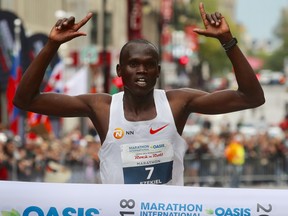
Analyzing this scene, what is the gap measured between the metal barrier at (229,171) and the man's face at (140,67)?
24.5 m

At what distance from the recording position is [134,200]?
583cm

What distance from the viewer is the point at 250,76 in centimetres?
612

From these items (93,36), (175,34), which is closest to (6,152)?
A: (93,36)

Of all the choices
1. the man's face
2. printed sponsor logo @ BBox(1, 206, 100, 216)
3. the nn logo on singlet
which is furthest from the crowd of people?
printed sponsor logo @ BBox(1, 206, 100, 216)

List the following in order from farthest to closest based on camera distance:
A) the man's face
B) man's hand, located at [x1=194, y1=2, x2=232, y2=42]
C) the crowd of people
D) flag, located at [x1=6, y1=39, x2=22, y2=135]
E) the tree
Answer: the tree, the crowd of people, flag, located at [x1=6, y1=39, x2=22, y2=135], the man's face, man's hand, located at [x1=194, y1=2, x2=232, y2=42]

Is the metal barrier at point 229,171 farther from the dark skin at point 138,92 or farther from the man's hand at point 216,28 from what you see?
the man's hand at point 216,28

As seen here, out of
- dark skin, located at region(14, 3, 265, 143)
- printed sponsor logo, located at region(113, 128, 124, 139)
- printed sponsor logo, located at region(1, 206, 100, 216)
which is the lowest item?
printed sponsor logo, located at region(1, 206, 100, 216)

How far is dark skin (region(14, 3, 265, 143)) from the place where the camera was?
Answer: 610cm

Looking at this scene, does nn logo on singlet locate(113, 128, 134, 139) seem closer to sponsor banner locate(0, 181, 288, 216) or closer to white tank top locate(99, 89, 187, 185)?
white tank top locate(99, 89, 187, 185)

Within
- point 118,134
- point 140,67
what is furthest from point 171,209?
point 140,67

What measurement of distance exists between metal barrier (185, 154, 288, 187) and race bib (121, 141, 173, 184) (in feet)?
80.0

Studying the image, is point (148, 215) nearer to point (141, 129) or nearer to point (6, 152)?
point (141, 129)

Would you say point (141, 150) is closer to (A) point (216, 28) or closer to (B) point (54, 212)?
(B) point (54, 212)

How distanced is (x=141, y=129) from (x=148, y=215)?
0.66 meters
